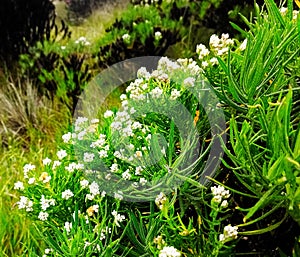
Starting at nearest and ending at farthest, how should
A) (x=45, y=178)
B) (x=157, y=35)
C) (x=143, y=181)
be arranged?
(x=143, y=181), (x=45, y=178), (x=157, y=35)

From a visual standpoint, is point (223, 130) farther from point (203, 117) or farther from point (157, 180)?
point (157, 180)

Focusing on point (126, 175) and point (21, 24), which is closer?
point (126, 175)

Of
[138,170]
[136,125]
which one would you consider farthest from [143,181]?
[136,125]

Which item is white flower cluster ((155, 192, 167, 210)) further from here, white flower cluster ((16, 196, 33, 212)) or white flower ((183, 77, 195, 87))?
white flower cluster ((16, 196, 33, 212))

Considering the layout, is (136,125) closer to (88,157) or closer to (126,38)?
(88,157)

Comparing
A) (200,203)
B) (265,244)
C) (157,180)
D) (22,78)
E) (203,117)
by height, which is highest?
(203,117)

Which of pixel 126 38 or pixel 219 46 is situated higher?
pixel 219 46

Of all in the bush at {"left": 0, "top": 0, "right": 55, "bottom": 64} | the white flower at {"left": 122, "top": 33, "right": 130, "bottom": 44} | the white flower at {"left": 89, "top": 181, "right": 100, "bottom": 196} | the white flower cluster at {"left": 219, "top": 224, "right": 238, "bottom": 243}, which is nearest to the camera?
the white flower cluster at {"left": 219, "top": 224, "right": 238, "bottom": 243}

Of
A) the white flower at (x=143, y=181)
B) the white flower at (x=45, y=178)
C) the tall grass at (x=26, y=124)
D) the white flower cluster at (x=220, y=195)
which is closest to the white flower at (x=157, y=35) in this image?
the tall grass at (x=26, y=124)

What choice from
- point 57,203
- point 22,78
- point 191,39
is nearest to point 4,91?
point 22,78

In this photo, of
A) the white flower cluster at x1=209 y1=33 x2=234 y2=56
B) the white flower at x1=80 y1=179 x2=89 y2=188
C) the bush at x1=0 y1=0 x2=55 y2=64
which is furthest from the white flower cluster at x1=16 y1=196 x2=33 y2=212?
the bush at x1=0 y1=0 x2=55 y2=64

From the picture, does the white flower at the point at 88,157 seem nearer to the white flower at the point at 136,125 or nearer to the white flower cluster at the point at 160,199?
the white flower at the point at 136,125
